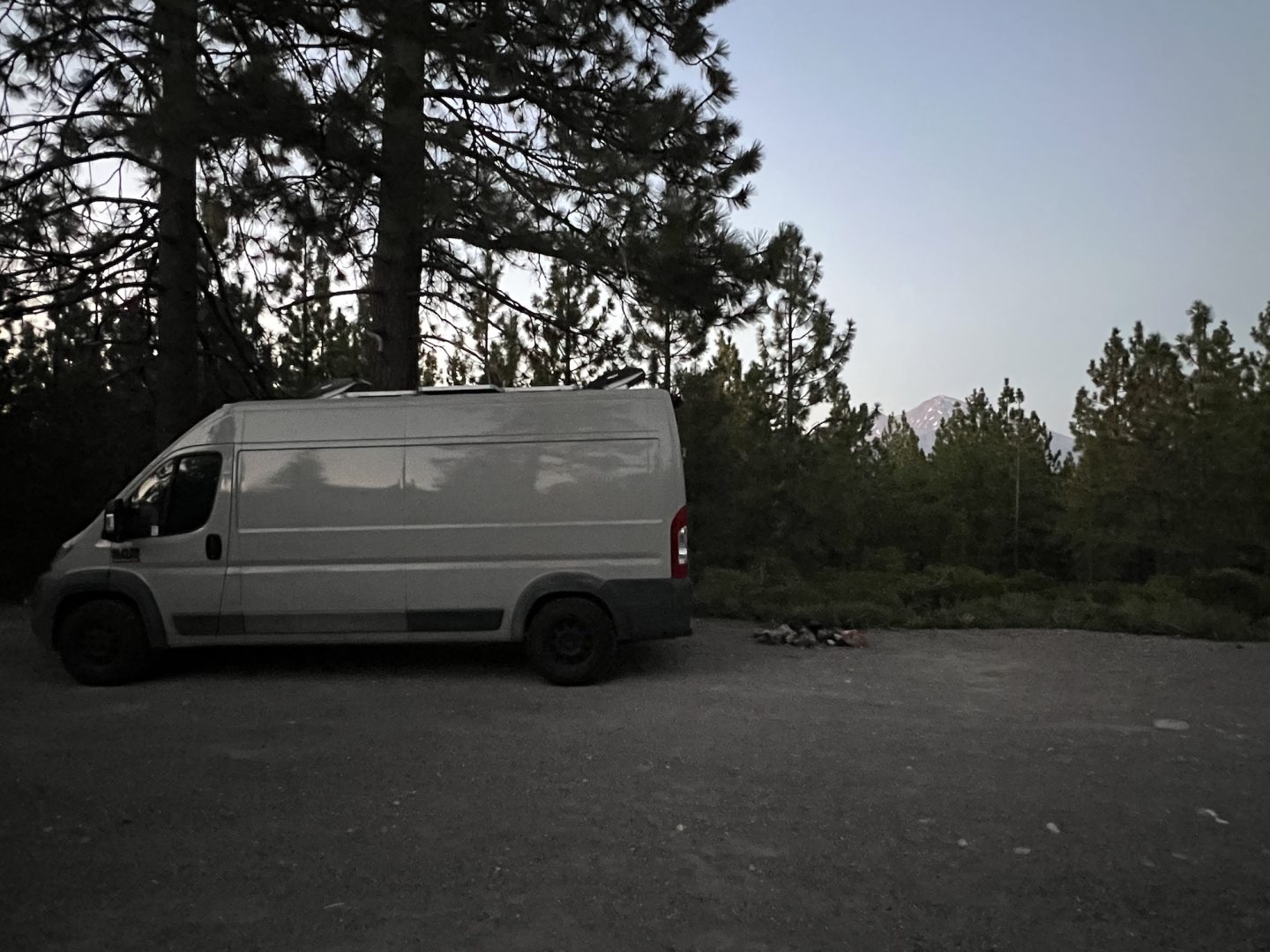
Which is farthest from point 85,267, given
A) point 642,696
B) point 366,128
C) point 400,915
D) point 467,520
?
point 400,915

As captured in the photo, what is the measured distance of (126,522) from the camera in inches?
304

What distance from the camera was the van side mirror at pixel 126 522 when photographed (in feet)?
25.2

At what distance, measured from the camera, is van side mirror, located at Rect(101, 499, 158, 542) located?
25.2ft

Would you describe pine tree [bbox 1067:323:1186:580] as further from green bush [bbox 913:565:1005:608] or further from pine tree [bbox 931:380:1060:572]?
green bush [bbox 913:565:1005:608]

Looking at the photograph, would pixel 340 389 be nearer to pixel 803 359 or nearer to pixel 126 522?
pixel 126 522

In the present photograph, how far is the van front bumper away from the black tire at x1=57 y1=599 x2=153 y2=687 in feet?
11.7

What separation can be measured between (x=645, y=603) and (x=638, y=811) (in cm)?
290

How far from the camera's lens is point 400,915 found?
3.63m

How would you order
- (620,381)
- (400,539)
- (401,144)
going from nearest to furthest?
1. (400,539)
2. (620,381)
3. (401,144)

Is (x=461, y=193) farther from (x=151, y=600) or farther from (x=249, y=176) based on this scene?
(x=151, y=600)

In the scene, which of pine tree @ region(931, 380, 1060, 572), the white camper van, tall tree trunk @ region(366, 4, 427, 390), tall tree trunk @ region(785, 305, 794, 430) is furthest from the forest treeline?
pine tree @ region(931, 380, 1060, 572)

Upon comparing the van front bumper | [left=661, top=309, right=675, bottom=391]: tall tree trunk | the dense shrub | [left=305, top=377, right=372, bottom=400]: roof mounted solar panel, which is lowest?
the dense shrub

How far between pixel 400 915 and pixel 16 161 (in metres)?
9.69

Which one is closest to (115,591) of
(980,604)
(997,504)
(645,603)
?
(645,603)
